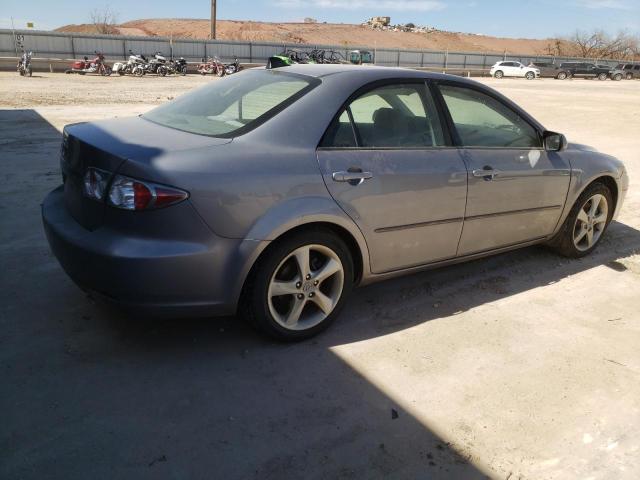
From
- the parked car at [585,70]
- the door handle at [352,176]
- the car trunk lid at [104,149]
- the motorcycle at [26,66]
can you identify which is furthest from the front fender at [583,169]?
the parked car at [585,70]

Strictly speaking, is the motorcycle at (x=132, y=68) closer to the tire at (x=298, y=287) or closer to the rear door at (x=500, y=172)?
the rear door at (x=500, y=172)

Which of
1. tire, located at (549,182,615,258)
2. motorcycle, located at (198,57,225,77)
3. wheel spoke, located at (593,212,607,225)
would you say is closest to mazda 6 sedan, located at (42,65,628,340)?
tire, located at (549,182,615,258)

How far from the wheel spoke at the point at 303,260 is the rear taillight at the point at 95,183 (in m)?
1.06

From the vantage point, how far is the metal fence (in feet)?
104

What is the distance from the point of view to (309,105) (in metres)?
3.17

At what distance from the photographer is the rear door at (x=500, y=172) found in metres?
3.79

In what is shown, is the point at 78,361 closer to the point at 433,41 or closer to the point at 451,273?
Result: the point at 451,273

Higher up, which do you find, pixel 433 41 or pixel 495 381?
pixel 433 41

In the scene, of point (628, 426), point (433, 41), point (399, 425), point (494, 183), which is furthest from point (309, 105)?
point (433, 41)

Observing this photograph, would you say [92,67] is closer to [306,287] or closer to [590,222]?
[590,222]

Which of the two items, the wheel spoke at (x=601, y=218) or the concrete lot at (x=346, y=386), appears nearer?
the concrete lot at (x=346, y=386)

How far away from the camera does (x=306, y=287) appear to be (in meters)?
3.18

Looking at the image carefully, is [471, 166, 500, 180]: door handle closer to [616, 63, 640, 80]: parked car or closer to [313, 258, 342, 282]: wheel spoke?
[313, 258, 342, 282]: wheel spoke

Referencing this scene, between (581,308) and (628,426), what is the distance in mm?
1414
